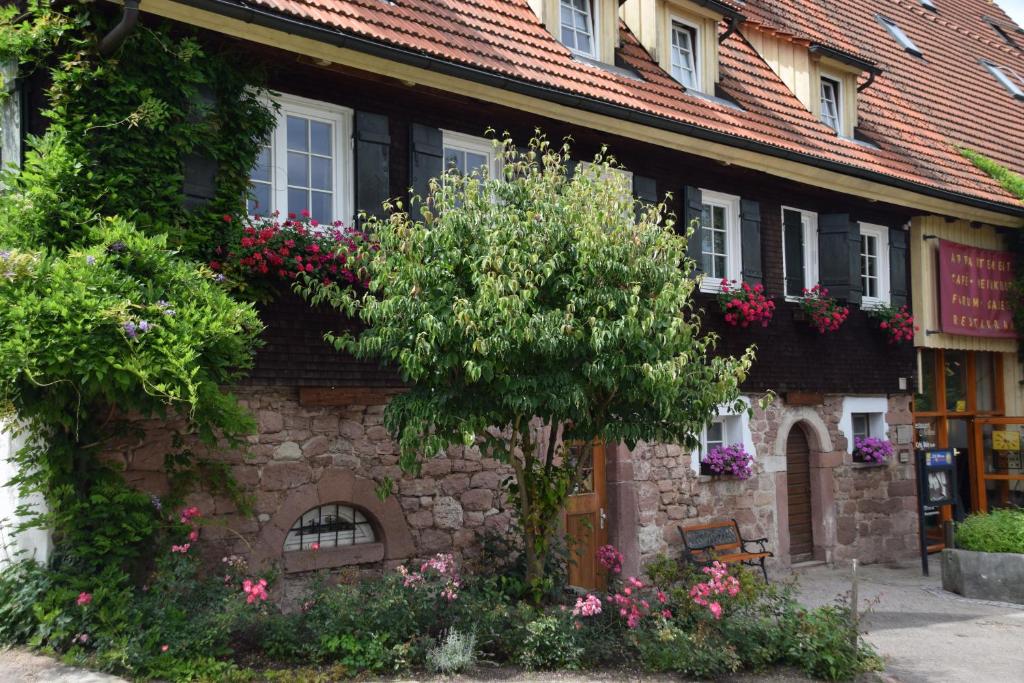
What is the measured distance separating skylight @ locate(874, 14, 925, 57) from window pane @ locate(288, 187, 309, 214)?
13378 mm

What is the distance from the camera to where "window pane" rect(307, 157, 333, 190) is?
9125 millimetres

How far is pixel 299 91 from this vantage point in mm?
8961

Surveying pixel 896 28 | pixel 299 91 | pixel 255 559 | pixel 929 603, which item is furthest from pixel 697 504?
pixel 896 28

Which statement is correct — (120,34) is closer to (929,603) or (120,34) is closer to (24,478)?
(24,478)

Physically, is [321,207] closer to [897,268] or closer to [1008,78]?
[897,268]

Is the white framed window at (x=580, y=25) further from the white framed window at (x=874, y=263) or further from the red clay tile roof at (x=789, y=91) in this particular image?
the white framed window at (x=874, y=263)

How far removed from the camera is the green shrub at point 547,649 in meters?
7.41

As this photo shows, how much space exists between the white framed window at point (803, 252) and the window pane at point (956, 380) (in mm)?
3829

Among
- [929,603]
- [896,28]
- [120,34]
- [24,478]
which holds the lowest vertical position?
[929,603]

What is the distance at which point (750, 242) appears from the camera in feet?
42.6

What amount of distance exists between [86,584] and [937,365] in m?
13.3

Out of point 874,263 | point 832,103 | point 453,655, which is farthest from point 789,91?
point 453,655

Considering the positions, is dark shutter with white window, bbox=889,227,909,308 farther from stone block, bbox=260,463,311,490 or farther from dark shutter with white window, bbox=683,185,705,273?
stone block, bbox=260,463,311,490

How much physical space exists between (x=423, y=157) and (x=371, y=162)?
0.64m
